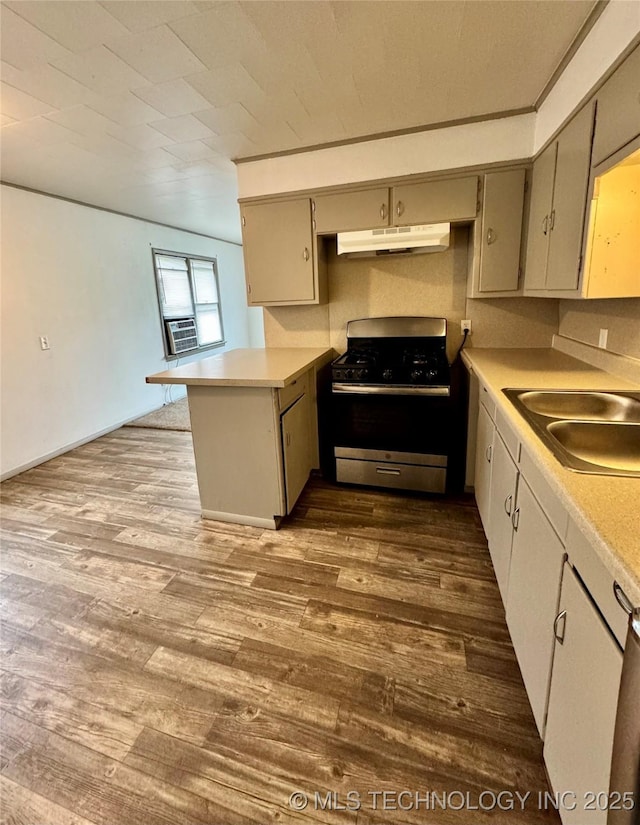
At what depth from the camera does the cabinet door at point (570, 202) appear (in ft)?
5.39

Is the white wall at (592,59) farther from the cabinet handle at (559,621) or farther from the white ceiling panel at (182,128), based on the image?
the white ceiling panel at (182,128)

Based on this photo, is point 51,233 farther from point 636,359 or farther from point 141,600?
point 636,359

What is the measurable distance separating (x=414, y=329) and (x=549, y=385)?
4.47 ft

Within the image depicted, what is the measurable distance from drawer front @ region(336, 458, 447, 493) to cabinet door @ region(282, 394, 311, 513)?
10.4 inches

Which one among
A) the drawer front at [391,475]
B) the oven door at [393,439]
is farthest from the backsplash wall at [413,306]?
the drawer front at [391,475]

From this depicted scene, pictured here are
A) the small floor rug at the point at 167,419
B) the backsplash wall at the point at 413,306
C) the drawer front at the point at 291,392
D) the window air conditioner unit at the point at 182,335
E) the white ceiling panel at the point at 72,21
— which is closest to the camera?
the white ceiling panel at the point at 72,21

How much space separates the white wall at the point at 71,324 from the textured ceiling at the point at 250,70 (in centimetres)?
84

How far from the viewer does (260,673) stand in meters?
1.52

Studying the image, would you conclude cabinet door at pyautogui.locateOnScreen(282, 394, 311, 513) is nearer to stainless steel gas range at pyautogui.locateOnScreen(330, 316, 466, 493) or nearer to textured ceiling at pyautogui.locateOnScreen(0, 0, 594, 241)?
stainless steel gas range at pyautogui.locateOnScreen(330, 316, 466, 493)

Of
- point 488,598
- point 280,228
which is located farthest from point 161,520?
point 280,228

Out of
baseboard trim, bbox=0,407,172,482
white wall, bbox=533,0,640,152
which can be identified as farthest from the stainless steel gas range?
baseboard trim, bbox=0,407,172,482

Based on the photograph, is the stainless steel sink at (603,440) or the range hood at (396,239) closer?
the stainless steel sink at (603,440)

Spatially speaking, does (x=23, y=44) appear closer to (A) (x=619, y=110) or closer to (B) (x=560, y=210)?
(A) (x=619, y=110)

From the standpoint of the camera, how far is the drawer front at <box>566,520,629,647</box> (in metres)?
0.70
